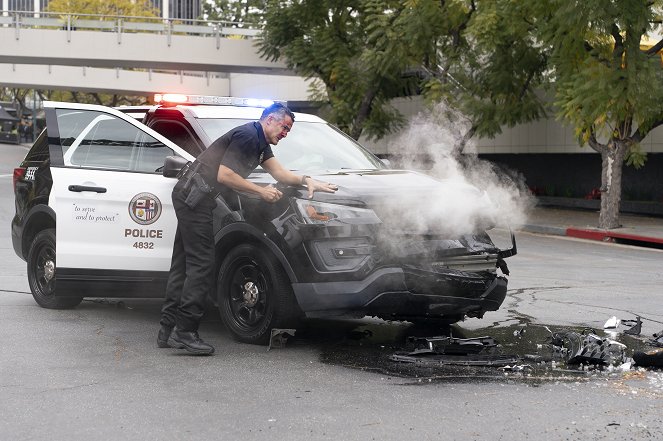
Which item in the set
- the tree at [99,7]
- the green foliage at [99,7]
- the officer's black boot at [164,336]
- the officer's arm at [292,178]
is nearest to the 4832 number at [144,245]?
the officer's black boot at [164,336]

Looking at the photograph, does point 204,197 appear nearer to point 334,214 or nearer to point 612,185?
point 334,214

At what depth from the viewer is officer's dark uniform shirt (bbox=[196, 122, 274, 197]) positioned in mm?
7520

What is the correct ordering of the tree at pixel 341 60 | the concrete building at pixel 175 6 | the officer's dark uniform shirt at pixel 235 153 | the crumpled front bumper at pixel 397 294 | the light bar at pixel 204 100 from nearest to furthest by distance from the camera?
the crumpled front bumper at pixel 397 294 → the officer's dark uniform shirt at pixel 235 153 → the light bar at pixel 204 100 → the tree at pixel 341 60 → the concrete building at pixel 175 6

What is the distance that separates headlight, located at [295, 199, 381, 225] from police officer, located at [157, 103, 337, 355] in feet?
0.43

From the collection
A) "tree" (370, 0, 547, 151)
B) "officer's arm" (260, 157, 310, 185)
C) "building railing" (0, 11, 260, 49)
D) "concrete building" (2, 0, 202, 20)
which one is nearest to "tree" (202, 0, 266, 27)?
"building railing" (0, 11, 260, 49)

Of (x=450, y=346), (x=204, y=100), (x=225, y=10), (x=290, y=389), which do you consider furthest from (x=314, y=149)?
(x=225, y=10)

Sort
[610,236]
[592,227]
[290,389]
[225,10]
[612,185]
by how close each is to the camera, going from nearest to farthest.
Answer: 1. [290,389]
2. [610,236]
3. [612,185]
4. [592,227]
5. [225,10]

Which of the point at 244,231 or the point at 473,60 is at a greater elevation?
the point at 473,60

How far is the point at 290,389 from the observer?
642 cm

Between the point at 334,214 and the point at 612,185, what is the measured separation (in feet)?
52.7

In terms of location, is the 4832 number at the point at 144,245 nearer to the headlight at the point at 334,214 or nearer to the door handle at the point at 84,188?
the door handle at the point at 84,188

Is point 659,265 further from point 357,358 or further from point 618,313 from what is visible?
point 357,358

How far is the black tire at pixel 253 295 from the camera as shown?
750 cm

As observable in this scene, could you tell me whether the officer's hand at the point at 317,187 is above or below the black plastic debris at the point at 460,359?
above
